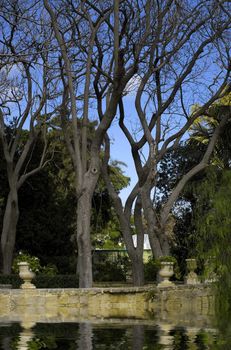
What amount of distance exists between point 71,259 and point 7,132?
8.22 m

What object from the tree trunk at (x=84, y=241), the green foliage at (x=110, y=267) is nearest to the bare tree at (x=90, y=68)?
the tree trunk at (x=84, y=241)

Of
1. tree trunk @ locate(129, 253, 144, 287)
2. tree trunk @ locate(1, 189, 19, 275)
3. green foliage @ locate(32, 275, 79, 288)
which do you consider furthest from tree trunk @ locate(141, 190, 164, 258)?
tree trunk @ locate(1, 189, 19, 275)

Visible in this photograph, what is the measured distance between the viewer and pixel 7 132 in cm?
3672

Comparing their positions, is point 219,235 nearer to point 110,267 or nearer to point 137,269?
point 137,269

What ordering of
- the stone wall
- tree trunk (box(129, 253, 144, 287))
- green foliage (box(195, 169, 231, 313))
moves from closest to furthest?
1. green foliage (box(195, 169, 231, 313))
2. the stone wall
3. tree trunk (box(129, 253, 144, 287))

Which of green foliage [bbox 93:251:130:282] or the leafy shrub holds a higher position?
green foliage [bbox 93:251:130:282]

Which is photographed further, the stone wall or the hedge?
the hedge

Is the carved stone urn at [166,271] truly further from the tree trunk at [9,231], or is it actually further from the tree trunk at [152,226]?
the tree trunk at [9,231]

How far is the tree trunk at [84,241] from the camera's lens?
23875mm

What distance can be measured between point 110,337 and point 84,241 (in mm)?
11426

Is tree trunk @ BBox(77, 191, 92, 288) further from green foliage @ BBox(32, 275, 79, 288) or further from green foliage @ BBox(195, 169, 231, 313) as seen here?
green foliage @ BBox(195, 169, 231, 313)

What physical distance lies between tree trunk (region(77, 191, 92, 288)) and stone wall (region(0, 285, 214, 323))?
1686 mm

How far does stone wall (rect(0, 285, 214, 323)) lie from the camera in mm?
20719

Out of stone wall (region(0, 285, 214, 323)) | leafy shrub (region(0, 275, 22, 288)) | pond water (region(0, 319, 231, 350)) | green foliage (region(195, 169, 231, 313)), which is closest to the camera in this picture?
pond water (region(0, 319, 231, 350))
